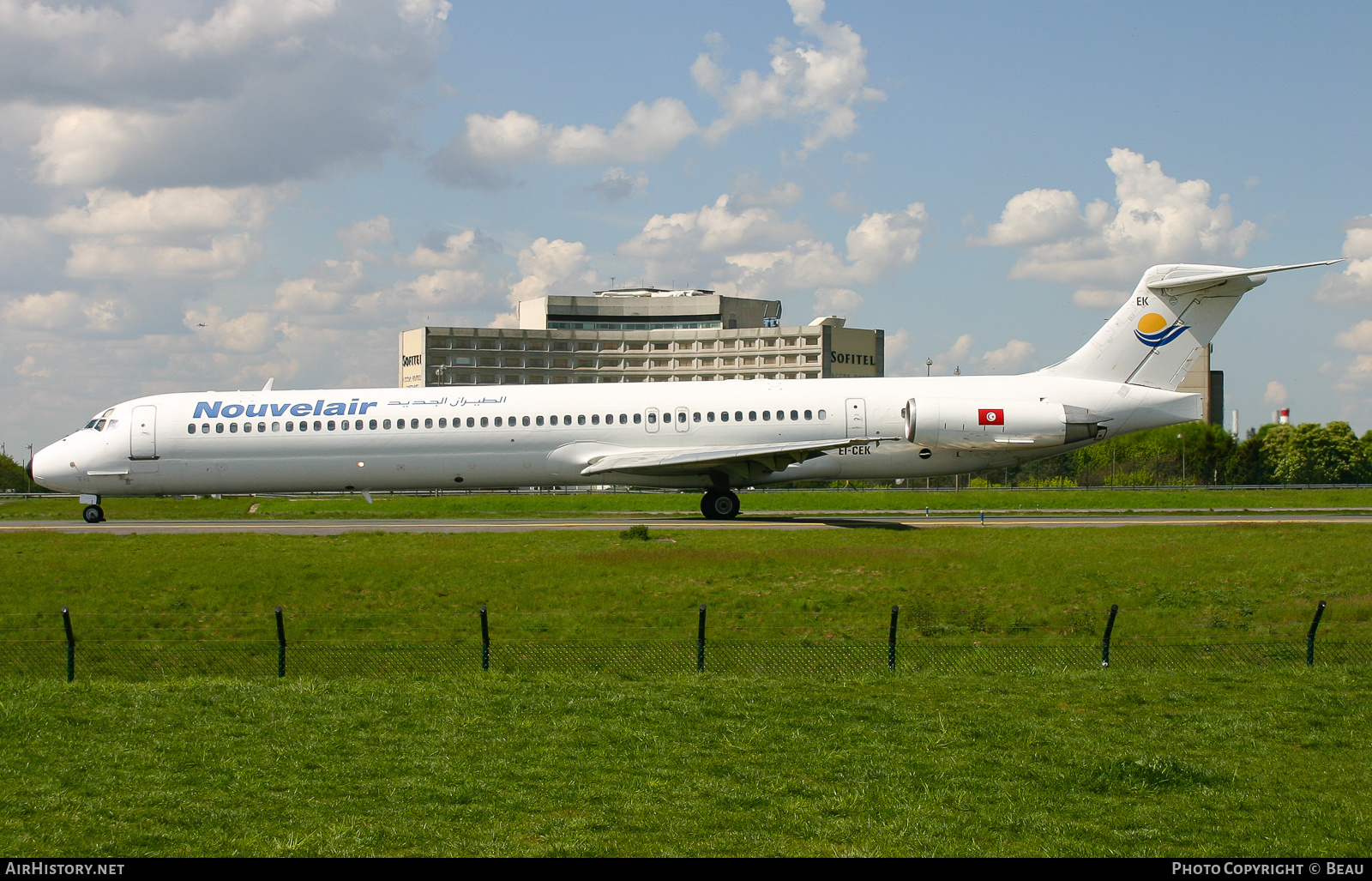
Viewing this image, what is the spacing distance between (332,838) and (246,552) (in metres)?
18.2

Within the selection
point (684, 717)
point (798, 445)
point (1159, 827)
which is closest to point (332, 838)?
point (684, 717)

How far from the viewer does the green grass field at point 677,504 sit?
40.6 metres

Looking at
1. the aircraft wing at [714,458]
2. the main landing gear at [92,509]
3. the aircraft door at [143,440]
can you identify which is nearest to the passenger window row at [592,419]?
the aircraft wing at [714,458]

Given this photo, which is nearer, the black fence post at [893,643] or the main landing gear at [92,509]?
the black fence post at [893,643]

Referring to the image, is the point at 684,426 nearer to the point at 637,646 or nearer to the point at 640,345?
the point at 637,646

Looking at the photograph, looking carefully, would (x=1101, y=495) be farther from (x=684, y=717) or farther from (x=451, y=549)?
(x=684, y=717)

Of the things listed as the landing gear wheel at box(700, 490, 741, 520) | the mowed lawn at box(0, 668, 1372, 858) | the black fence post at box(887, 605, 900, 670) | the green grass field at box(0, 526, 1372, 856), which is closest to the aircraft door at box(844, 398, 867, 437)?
the landing gear wheel at box(700, 490, 741, 520)

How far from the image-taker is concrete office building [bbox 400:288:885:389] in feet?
449

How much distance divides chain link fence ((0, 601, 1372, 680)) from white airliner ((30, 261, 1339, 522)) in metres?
13.6

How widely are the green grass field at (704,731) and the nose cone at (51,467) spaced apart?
12908 millimetres

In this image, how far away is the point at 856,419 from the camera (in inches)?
1248

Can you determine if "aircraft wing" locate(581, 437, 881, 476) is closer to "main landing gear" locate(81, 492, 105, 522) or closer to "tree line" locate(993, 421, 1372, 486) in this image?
"main landing gear" locate(81, 492, 105, 522)

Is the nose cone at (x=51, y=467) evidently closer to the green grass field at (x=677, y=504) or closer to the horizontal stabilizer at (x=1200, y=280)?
the green grass field at (x=677, y=504)

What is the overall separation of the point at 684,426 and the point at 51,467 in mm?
19420
